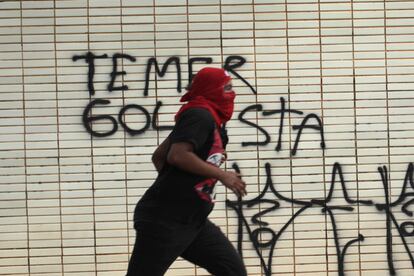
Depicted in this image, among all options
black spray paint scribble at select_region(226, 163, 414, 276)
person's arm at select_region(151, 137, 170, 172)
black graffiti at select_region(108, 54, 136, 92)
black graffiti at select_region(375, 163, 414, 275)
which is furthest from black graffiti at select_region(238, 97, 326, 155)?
person's arm at select_region(151, 137, 170, 172)

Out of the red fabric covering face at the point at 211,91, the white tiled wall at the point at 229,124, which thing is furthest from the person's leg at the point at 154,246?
the white tiled wall at the point at 229,124

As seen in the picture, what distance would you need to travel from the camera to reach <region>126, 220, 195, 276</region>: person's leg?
3.78 meters

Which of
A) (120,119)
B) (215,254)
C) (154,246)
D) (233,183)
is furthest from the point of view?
(120,119)

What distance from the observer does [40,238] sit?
18.0 feet

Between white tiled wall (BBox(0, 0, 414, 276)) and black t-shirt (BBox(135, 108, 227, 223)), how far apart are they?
1.65 m

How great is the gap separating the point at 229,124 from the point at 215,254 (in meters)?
1.68

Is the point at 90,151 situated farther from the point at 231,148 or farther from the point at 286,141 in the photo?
the point at 286,141

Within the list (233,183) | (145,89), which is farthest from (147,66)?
(233,183)

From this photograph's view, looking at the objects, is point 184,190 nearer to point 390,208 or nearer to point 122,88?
point 122,88

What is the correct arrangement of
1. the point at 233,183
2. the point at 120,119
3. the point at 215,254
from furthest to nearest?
1. the point at 120,119
2. the point at 215,254
3. the point at 233,183

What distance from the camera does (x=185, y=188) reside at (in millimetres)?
3783

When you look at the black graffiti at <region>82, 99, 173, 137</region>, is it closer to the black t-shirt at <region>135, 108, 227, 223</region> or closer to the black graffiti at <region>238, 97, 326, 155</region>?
the black graffiti at <region>238, 97, 326, 155</region>

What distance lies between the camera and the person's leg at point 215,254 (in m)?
3.95

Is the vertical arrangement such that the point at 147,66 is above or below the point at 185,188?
above
